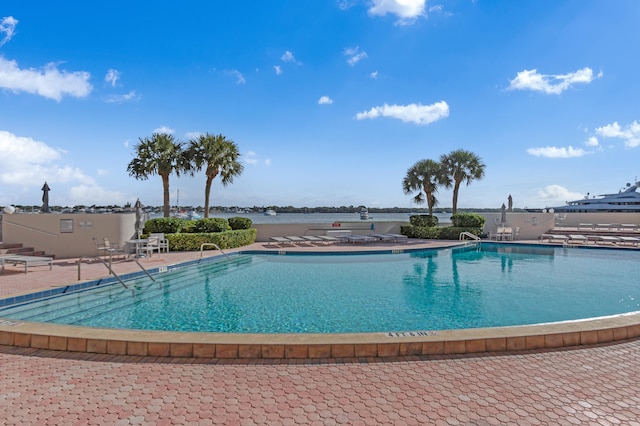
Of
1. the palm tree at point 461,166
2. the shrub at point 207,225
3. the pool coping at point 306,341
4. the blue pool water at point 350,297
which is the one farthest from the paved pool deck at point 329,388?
the palm tree at point 461,166

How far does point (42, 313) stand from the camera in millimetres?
6660

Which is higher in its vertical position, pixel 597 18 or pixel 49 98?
pixel 597 18

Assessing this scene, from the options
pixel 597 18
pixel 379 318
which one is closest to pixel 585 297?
pixel 379 318

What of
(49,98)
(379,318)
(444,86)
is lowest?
(379,318)

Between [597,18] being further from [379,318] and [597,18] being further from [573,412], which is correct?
[573,412]

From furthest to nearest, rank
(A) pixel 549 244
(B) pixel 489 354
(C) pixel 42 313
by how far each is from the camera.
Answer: (A) pixel 549 244
(C) pixel 42 313
(B) pixel 489 354

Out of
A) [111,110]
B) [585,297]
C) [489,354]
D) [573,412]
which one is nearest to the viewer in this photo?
[573,412]

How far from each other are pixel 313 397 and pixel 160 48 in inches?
603

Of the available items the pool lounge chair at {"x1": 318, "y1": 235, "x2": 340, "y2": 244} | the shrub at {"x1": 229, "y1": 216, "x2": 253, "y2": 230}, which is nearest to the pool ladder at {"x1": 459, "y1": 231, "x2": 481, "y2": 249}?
the pool lounge chair at {"x1": 318, "y1": 235, "x2": 340, "y2": 244}

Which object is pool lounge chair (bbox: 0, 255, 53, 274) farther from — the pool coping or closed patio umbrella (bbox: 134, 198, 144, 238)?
the pool coping

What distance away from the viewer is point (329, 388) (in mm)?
3346

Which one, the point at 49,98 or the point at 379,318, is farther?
the point at 49,98

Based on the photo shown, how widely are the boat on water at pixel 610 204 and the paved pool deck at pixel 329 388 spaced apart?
5142 cm

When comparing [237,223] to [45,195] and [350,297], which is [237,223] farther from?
[350,297]
